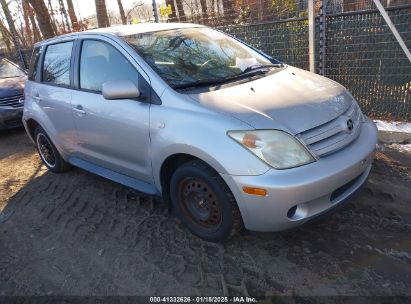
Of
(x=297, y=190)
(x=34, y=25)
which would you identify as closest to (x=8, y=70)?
(x=34, y=25)

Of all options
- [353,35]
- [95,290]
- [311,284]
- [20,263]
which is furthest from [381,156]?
[20,263]

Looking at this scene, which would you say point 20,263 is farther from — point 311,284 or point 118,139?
point 311,284

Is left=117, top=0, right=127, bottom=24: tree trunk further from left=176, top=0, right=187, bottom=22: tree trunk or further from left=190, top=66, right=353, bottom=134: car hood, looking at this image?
left=190, top=66, right=353, bottom=134: car hood

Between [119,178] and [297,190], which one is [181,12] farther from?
[297,190]

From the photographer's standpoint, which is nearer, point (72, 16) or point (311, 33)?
point (311, 33)

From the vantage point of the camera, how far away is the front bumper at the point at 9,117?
7.51 m

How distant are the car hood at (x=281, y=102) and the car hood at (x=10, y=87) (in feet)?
19.4

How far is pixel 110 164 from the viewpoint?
156 inches

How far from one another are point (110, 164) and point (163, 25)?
5.05ft

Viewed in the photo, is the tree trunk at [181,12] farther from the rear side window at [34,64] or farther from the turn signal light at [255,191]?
the turn signal light at [255,191]

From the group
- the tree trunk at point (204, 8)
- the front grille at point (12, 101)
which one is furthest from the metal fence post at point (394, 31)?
the front grille at point (12, 101)

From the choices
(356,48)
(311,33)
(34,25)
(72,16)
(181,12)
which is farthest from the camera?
(34,25)

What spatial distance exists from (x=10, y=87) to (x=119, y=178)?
510cm

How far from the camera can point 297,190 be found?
2627 millimetres
